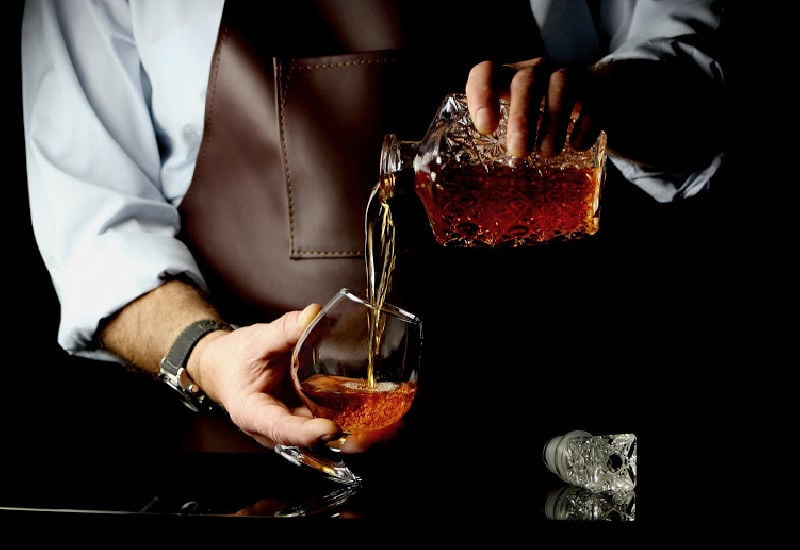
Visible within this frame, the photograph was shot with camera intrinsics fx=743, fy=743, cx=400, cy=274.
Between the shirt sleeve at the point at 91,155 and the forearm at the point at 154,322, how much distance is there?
3 cm

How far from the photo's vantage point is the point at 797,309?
188 centimetres

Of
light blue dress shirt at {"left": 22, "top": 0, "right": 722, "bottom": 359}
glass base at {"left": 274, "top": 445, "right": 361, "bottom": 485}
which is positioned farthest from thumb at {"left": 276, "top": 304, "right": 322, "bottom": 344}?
light blue dress shirt at {"left": 22, "top": 0, "right": 722, "bottom": 359}

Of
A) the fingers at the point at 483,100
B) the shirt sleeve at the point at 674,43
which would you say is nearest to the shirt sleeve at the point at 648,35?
the shirt sleeve at the point at 674,43

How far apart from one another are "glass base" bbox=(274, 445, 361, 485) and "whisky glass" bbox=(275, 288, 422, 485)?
5 centimetres

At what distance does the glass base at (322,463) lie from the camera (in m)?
0.90

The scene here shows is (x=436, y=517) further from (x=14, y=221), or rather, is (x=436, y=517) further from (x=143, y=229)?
(x=14, y=221)

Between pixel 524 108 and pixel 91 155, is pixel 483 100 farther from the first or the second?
pixel 91 155

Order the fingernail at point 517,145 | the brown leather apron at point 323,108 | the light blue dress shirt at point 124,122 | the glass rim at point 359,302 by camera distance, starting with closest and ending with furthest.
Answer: the fingernail at point 517,145, the glass rim at point 359,302, the brown leather apron at point 323,108, the light blue dress shirt at point 124,122

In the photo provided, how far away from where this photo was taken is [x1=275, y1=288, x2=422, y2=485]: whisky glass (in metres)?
0.99

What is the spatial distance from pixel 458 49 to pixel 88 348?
936 millimetres

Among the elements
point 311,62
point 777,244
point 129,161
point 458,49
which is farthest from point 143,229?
point 777,244

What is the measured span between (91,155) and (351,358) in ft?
2.75

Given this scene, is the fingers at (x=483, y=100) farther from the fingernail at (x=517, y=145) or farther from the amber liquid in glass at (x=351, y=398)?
the amber liquid in glass at (x=351, y=398)

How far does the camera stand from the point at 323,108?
1339mm
